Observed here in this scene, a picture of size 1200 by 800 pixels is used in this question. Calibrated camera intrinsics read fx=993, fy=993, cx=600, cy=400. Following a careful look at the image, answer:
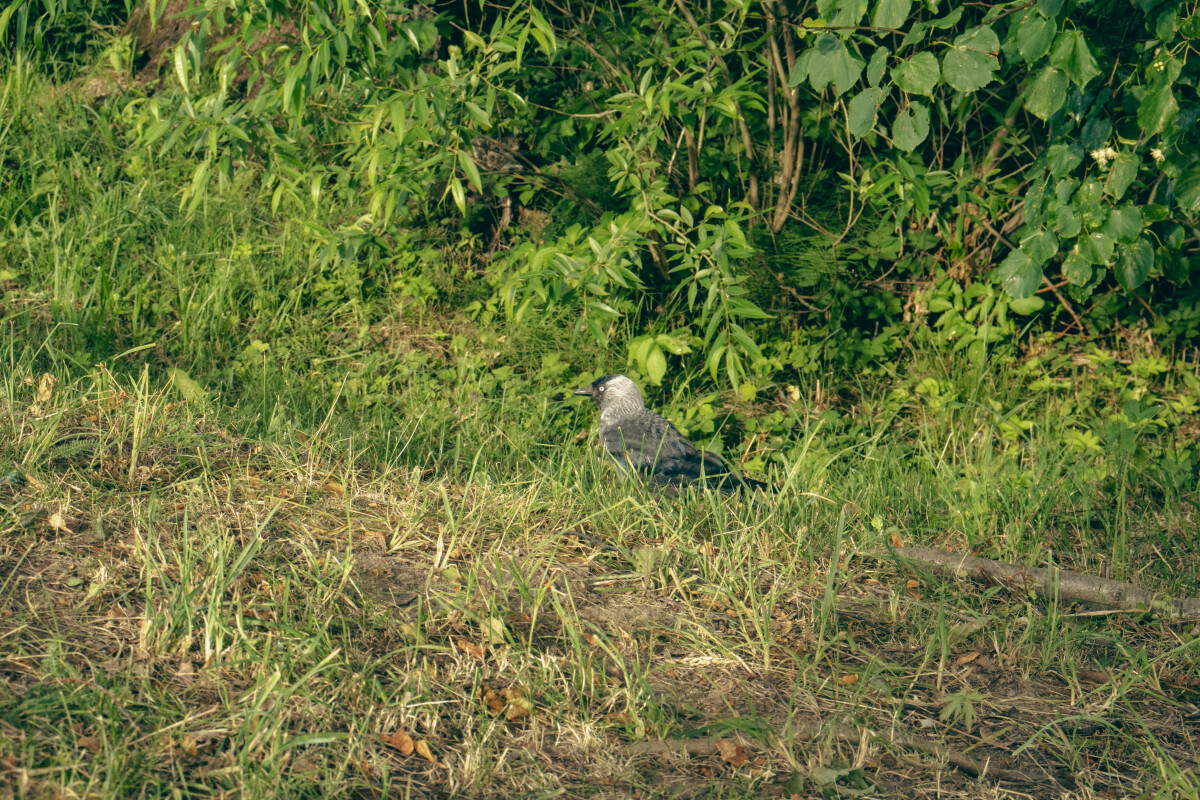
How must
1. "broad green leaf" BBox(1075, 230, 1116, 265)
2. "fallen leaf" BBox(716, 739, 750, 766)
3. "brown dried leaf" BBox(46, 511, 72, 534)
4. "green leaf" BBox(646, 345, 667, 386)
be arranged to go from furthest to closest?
1. "green leaf" BBox(646, 345, 667, 386)
2. "broad green leaf" BBox(1075, 230, 1116, 265)
3. "brown dried leaf" BBox(46, 511, 72, 534)
4. "fallen leaf" BBox(716, 739, 750, 766)

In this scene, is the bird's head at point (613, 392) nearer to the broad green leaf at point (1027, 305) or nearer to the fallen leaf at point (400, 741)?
the broad green leaf at point (1027, 305)

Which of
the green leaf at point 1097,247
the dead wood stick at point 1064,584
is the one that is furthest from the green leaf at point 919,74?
the dead wood stick at point 1064,584

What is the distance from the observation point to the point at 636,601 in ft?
10.3

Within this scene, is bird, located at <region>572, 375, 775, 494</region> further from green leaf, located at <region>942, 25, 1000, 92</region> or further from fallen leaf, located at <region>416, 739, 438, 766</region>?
fallen leaf, located at <region>416, 739, 438, 766</region>

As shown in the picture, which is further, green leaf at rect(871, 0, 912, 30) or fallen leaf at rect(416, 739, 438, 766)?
green leaf at rect(871, 0, 912, 30)

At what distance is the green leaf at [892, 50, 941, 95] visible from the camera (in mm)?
3303

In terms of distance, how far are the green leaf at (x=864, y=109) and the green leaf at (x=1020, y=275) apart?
2.45 feet

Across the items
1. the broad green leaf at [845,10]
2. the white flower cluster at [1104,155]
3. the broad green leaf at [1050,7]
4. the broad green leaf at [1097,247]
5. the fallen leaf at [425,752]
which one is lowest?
the fallen leaf at [425,752]

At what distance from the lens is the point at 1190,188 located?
346cm

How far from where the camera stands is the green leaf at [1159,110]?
325 cm

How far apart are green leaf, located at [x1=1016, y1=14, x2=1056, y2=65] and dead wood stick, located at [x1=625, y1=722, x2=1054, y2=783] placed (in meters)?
2.19

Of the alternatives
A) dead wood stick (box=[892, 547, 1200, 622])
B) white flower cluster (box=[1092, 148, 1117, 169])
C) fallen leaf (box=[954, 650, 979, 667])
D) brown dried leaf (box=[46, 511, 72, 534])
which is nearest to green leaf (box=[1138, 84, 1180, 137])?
white flower cluster (box=[1092, 148, 1117, 169])

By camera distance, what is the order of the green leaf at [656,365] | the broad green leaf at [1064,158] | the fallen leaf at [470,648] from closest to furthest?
the fallen leaf at [470,648] → the broad green leaf at [1064,158] → the green leaf at [656,365]

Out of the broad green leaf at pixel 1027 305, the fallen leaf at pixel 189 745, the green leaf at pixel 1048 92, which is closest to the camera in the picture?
the fallen leaf at pixel 189 745
